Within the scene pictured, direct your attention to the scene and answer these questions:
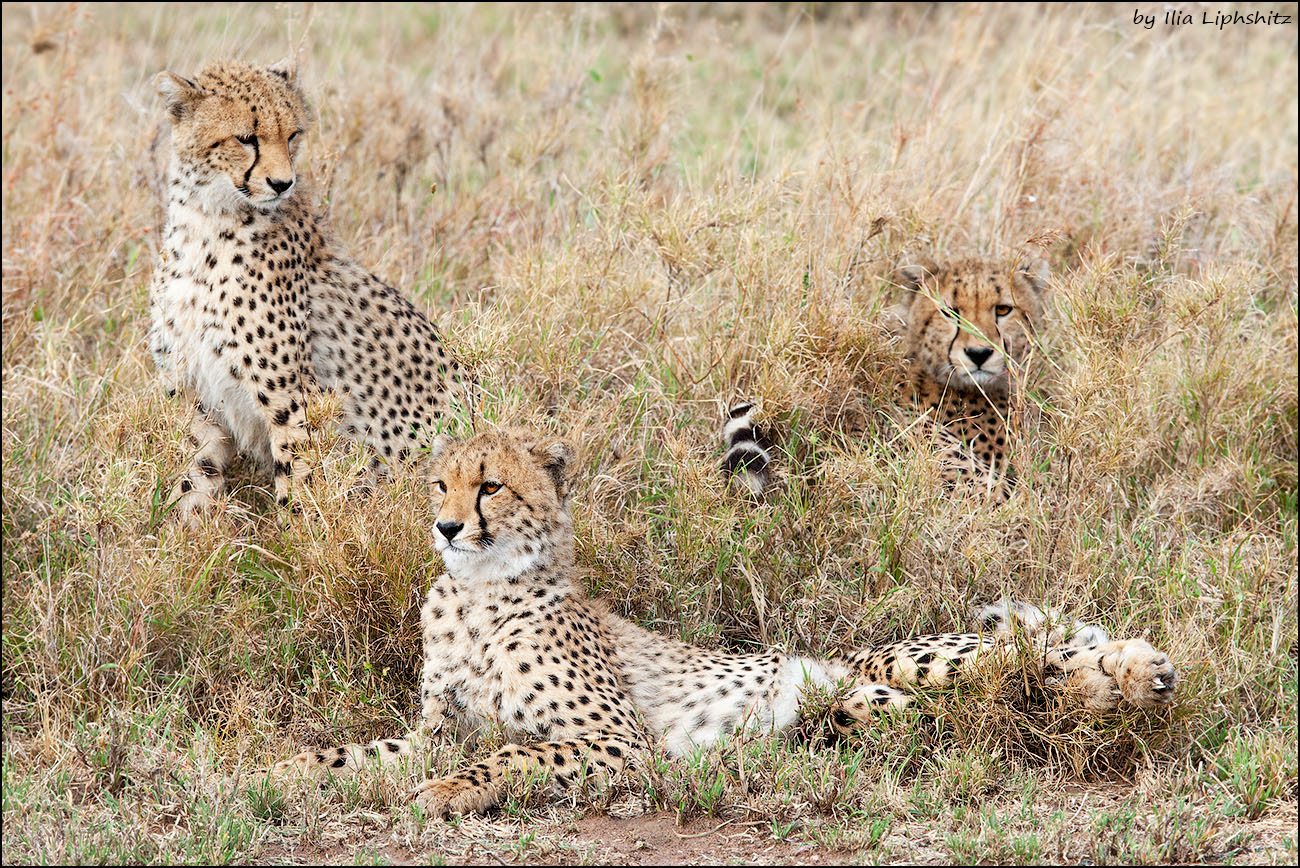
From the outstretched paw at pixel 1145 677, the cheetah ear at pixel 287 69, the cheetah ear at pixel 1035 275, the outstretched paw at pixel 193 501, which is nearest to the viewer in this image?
the outstretched paw at pixel 1145 677

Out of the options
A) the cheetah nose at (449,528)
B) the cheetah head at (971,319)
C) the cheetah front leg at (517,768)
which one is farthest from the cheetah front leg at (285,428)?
the cheetah head at (971,319)

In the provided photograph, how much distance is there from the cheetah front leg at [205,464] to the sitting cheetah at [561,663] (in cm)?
88

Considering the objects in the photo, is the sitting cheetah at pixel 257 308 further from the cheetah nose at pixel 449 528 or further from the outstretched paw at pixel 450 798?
the outstretched paw at pixel 450 798

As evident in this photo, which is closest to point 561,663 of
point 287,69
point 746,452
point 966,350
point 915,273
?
point 746,452

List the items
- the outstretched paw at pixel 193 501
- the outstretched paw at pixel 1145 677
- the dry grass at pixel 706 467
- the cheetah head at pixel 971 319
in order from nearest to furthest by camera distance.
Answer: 1. the dry grass at pixel 706 467
2. the outstretched paw at pixel 1145 677
3. the outstretched paw at pixel 193 501
4. the cheetah head at pixel 971 319

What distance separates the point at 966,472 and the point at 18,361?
289cm

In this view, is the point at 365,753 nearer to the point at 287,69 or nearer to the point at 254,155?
the point at 254,155

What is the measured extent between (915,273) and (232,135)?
200 cm

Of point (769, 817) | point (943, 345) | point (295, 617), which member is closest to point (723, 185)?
point (943, 345)

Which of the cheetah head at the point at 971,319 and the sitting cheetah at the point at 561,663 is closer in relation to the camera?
the sitting cheetah at the point at 561,663

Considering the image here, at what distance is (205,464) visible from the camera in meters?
3.99

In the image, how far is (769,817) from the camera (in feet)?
9.49

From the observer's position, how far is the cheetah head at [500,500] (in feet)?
10.5

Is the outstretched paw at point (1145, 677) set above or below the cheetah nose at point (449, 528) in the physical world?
below
